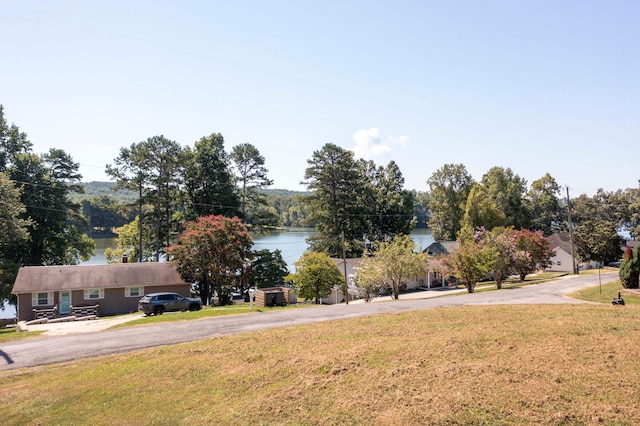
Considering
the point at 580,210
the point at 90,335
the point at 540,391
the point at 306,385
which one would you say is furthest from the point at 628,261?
the point at 580,210

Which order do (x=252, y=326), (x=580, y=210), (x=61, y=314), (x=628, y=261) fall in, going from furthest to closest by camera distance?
(x=580, y=210) < (x=61, y=314) < (x=628, y=261) < (x=252, y=326)

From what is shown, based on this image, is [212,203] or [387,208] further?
[387,208]

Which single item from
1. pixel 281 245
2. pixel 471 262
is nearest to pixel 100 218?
pixel 281 245

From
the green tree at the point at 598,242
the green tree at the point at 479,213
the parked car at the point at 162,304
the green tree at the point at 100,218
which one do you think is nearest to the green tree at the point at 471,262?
the parked car at the point at 162,304

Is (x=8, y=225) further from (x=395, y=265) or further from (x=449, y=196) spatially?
(x=449, y=196)

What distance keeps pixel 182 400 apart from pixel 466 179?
73516 mm

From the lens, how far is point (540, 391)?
952 centimetres

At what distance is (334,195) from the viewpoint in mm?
63625

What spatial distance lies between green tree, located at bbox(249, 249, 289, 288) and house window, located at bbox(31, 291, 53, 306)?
1787 cm

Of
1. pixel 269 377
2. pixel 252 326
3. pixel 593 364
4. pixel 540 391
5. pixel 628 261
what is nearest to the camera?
pixel 540 391

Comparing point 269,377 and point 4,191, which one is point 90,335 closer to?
point 269,377

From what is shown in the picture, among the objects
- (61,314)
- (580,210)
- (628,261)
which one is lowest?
(61,314)

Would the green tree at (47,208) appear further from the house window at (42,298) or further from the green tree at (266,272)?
the green tree at (266,272)

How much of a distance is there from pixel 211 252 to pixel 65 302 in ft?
38.9
